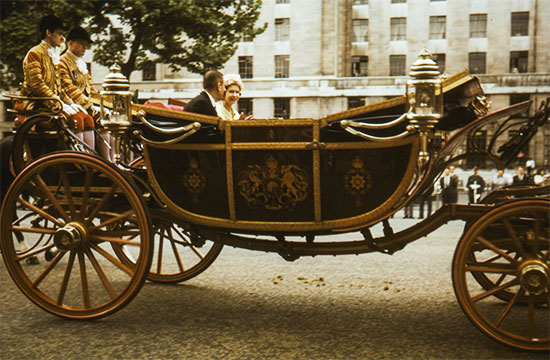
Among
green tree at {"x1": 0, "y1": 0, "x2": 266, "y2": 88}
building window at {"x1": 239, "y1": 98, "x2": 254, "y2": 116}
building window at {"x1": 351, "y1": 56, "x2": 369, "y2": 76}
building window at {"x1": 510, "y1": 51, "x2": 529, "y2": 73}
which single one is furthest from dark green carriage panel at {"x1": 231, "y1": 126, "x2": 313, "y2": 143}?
building window at {"x1": 510, "y1": 51, "x2": 529, "y2": 73}

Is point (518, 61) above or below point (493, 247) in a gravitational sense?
above

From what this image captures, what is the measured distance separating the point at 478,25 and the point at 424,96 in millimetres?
35557

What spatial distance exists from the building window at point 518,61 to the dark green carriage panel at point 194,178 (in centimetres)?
3580

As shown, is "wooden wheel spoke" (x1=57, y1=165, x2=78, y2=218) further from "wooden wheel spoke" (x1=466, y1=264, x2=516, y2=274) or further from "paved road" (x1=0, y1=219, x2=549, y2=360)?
"wooden wheel spoke" (x1=466, y1=264, x2=516, y2=274)

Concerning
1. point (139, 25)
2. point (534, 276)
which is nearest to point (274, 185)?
point (534, 276)

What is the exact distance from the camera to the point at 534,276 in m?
2.96

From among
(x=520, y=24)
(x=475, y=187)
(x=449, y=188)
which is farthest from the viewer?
(x=520, y=24)

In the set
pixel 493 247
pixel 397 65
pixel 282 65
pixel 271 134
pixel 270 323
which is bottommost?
pixel 270 323

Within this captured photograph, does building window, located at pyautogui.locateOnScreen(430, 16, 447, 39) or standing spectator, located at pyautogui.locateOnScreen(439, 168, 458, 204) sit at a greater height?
building window, located at pyautogui.locateOnScreen(430, 16, 447, 39)

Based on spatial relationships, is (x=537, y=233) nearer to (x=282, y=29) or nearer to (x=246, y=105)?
(x=246, y=105)

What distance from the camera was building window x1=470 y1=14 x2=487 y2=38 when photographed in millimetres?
35125

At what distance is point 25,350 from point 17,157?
166 centimetres

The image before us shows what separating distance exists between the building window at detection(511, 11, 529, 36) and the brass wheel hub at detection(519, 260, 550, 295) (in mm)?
36031

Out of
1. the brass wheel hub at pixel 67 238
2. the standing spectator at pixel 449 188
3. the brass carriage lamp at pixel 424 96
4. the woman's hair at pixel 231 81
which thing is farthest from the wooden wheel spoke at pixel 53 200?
the standing spectator at pixel 449 188
